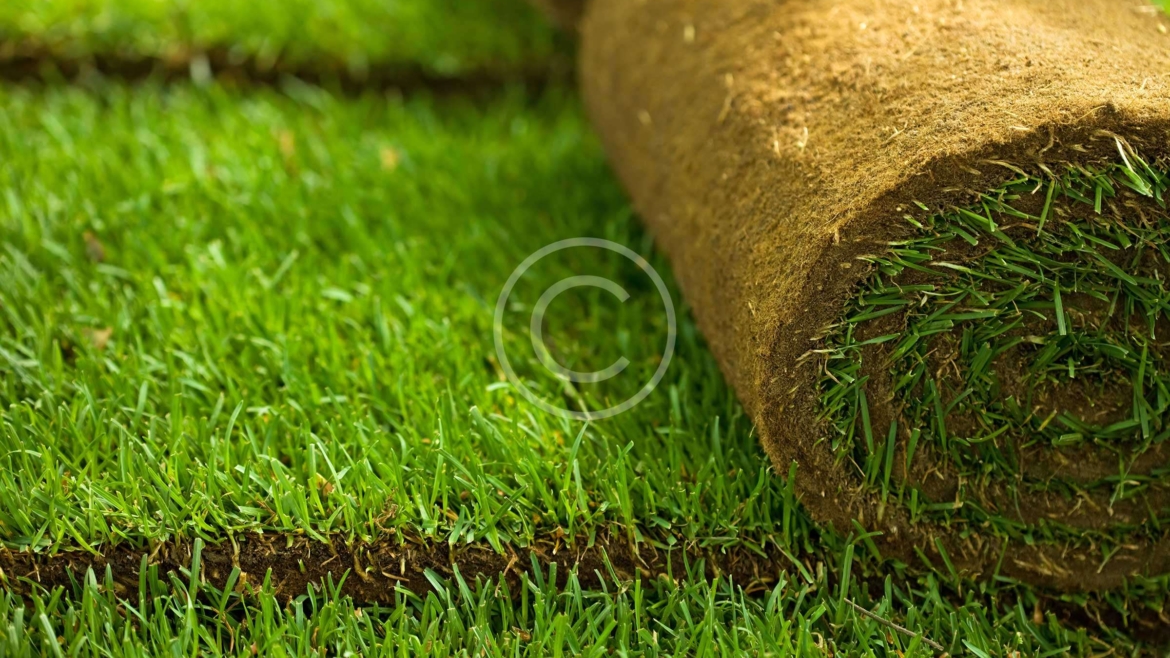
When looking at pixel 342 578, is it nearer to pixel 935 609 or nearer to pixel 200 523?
pixel 200 523

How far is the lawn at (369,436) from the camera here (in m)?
1.52

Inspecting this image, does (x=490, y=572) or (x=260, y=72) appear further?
(x=260, y=72)

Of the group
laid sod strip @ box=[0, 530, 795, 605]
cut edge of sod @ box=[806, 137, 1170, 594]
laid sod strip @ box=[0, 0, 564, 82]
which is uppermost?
cut edge of sod @ box=[806, 137, 1170, 594]

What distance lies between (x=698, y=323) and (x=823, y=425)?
1.50 ft

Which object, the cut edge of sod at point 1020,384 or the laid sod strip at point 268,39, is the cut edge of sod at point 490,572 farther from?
the laid sod strip at point 268,39

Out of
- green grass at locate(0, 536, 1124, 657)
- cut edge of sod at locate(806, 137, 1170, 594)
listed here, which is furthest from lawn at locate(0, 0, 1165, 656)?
cut edge of sod at locate(806, 137, 1170, 594)

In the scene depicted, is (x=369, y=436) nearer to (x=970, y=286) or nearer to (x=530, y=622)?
(x=530, y=622)

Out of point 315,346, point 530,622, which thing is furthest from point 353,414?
point 530,622

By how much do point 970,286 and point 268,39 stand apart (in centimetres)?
254

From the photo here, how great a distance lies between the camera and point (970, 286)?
147 centimetres

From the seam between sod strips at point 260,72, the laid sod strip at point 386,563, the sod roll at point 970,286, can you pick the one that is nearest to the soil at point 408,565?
the laid sod strip at point 386,563

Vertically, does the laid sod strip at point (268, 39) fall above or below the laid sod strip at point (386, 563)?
above

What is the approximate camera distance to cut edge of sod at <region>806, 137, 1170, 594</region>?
1438 mm

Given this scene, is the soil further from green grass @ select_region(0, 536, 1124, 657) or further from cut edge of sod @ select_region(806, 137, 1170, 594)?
cut edge of sod @ select_region(806, 137, 1170, 594)
